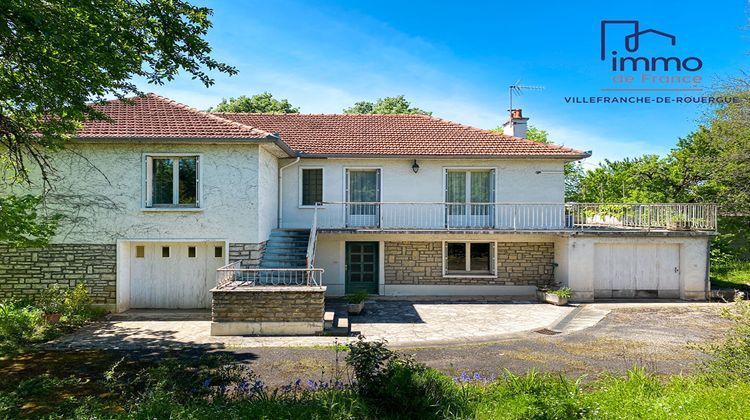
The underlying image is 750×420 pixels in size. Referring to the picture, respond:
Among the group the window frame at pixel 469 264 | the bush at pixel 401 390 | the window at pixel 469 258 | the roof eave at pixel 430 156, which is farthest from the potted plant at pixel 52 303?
the window at pixel 469 258

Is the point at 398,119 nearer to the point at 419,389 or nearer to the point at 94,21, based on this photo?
the point at 94,21

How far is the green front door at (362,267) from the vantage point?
1468 centimetres

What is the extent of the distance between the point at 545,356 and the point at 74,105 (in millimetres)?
10084

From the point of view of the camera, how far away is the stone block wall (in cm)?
948

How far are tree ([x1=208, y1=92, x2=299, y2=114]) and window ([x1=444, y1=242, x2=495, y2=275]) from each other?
20501 mm

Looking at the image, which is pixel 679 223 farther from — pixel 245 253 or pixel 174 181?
pixel 174 181

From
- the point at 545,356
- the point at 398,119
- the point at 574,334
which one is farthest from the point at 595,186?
the point at 545,356

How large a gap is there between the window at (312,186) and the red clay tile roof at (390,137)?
80 cm

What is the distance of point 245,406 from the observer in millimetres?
4934

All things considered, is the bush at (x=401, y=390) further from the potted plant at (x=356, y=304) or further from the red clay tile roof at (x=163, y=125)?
the red clay tile roof at (x=163, y=125)

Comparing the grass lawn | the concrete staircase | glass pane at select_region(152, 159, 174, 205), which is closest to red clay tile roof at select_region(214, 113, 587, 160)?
the concrete staircase

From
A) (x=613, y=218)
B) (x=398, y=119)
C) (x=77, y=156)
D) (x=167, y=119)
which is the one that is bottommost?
(x=613, y=218)

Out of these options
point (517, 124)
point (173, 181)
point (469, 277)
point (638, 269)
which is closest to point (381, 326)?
point (469, 277)

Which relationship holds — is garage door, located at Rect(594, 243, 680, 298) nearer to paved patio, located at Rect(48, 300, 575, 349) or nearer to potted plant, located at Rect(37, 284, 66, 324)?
paved patio, located at Rect(48, 300, 575, 349)
